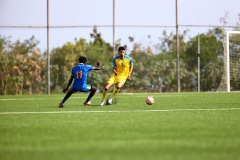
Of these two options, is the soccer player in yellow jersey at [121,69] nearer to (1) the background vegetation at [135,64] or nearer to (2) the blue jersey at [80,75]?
(2) the blue jersey at [80,75]

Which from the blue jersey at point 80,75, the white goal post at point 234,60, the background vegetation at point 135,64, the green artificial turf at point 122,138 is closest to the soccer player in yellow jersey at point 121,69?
the blue jersey at point 80,75

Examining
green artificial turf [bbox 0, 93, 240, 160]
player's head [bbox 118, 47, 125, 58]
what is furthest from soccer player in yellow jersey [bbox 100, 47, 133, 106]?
green artificial turf [bbox 0, 93, 240, 160]

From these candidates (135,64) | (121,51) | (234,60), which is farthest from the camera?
(234,60)

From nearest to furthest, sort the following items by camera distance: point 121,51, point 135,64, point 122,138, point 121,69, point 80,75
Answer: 1. point 122,138
2. point 80,75
3. point 121,51
4. point 121,69
5. point 135,64

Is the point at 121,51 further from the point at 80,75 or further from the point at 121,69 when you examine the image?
the point at 80,75

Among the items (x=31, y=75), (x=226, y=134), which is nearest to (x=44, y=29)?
(x=31, y=75)

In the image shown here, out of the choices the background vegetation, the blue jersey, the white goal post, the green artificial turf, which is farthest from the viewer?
the white goal post

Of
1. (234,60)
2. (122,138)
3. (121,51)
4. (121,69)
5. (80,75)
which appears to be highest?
(234,60)

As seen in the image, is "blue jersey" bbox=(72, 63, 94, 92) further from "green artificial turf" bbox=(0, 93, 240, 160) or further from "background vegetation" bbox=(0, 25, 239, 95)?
"background vegetation" bbox=(0, 25, 239, 95)

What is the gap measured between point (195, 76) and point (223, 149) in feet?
82.0

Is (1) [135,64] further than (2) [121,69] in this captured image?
Yes

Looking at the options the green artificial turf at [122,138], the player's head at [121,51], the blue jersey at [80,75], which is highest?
the player's head at [121,51]

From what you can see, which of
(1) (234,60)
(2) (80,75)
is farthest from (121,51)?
(1) (234,60)

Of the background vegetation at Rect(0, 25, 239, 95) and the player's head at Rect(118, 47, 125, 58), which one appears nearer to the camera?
the player's head at Rect(118, 47, 125, 58)
